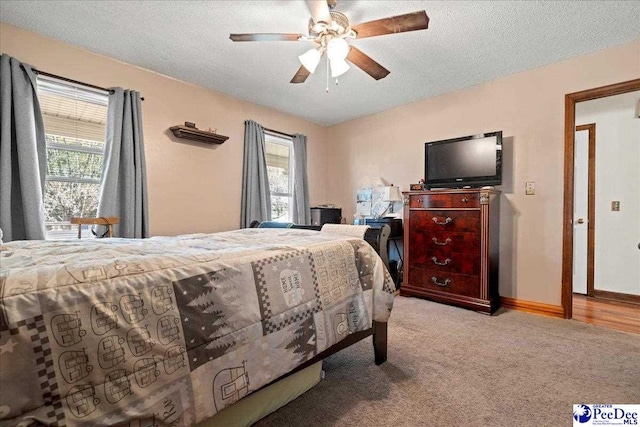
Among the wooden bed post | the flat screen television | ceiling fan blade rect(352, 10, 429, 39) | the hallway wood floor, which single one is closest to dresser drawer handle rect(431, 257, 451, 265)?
the flat screen television

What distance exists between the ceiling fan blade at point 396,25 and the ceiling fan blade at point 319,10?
22cm

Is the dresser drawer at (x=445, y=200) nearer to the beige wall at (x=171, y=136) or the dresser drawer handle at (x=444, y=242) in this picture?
the dresser drawer handle at (x=444, y=242)

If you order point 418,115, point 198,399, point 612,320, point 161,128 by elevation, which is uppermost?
point 418,115

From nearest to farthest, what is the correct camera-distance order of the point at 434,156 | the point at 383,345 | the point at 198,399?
the point at 198,399 → the point at 383,345 → the point at 434,156

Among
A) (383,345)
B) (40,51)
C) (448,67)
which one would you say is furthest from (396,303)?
(40,51)

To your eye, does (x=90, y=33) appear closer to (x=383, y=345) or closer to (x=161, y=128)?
(x=161, y=128)

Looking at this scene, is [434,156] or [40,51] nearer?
[40,51]

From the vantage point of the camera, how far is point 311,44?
2520 mm

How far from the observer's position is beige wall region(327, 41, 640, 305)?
8.73 ft

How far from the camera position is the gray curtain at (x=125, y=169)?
8.62 feet

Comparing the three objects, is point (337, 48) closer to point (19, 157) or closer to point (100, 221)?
point (100, 221)

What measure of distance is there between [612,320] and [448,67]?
9.32 feet

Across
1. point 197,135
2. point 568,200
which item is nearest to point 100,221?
point 197,135

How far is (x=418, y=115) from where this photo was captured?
3.75m
